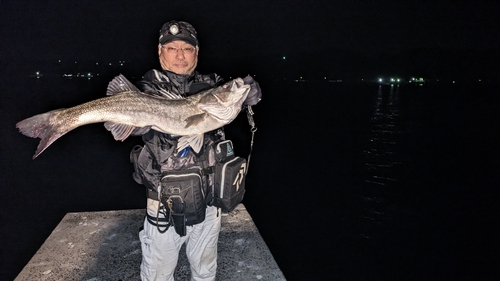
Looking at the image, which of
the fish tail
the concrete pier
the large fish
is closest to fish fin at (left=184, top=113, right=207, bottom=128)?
the large fish

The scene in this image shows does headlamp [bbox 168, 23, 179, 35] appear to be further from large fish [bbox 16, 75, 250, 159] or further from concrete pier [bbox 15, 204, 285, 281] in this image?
concrete pier [bbox 15, 204, 285, 281]

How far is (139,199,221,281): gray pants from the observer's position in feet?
10.3

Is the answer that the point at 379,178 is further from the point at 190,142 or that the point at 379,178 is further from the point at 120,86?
the point at 120,86

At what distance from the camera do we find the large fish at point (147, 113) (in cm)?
292

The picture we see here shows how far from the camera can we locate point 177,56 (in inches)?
129

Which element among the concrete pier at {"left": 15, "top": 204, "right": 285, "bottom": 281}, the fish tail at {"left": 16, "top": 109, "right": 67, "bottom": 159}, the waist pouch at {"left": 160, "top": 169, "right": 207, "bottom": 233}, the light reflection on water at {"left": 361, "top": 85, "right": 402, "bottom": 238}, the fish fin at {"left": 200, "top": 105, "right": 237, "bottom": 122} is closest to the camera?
the fish tail at {"left": 16, "top": 109, "right": 67, "bottom": 159}

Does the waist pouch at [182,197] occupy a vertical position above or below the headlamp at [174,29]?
below

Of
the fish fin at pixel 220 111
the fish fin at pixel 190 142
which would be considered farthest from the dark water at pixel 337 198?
the fish fin at pixel 220 111

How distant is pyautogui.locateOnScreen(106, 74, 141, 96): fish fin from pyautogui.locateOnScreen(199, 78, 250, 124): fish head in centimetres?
72

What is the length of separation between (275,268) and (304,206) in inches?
273

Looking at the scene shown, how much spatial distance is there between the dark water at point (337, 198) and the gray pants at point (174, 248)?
4.87m

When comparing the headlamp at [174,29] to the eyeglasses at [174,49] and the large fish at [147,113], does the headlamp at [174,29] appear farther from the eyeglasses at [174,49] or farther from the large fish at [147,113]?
the large fish at [147,113]

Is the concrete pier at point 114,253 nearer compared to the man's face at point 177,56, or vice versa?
the man's face at point 177,56

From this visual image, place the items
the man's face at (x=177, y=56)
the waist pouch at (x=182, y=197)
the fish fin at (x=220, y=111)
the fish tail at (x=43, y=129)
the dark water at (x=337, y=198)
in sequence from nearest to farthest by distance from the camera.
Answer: the fish tail at (x=43, y=129) → the waist pouch at (x=182, y=197) → the fish fin at (x=220, y=111) → the man's face at (x=177, y=56) → the dark water at (x=337, y=198)
